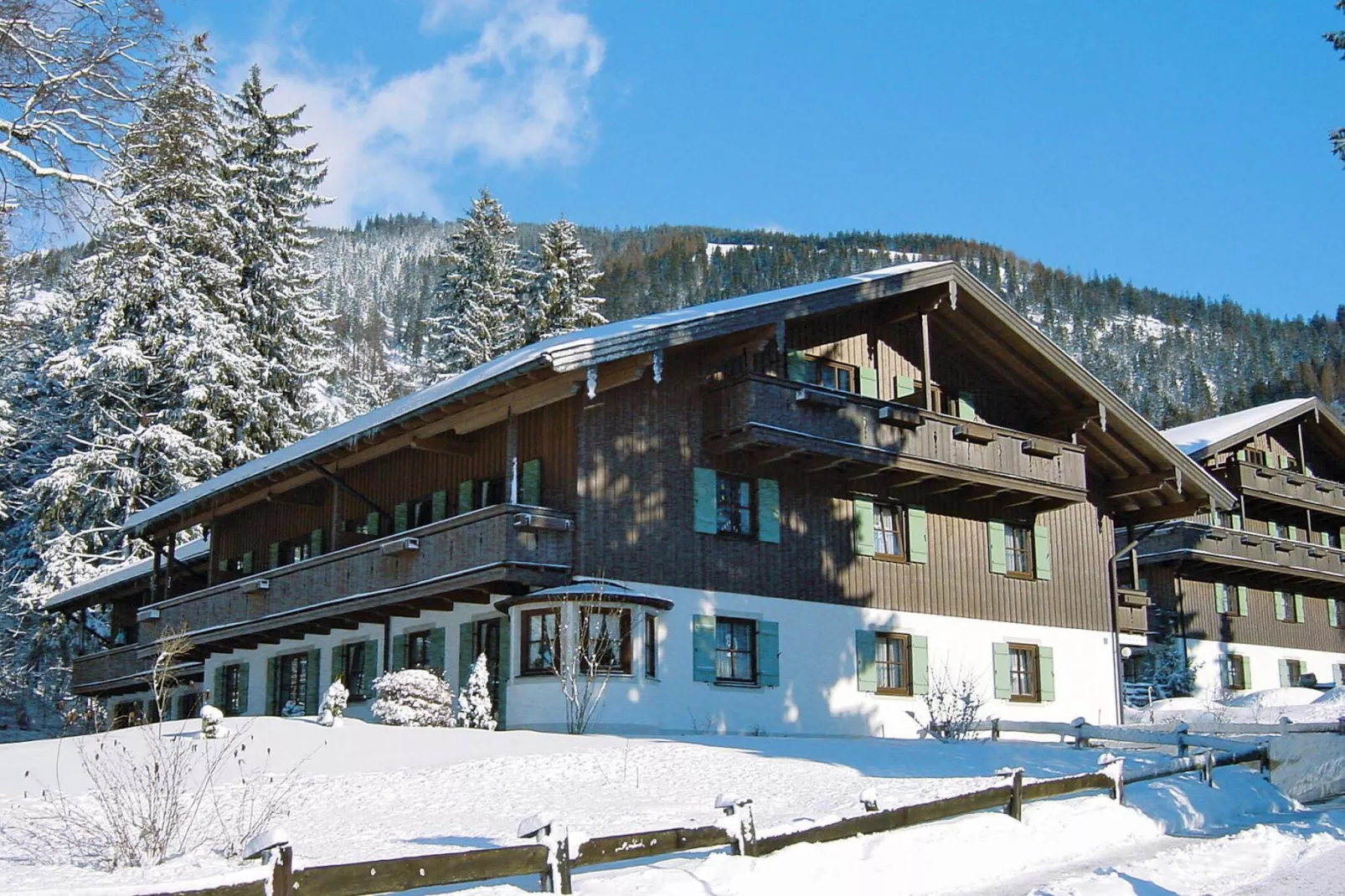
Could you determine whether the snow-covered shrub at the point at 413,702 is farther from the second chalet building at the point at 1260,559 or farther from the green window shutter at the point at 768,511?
the second chalet building at the point at 1260,559

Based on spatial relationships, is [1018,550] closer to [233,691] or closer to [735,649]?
[735,649]

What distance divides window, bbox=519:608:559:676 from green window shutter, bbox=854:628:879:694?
21.7 feet

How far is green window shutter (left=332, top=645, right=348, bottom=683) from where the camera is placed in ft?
92.3

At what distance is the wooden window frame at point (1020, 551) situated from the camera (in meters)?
29.4

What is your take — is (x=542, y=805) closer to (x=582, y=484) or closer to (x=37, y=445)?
(x=582, y=484)

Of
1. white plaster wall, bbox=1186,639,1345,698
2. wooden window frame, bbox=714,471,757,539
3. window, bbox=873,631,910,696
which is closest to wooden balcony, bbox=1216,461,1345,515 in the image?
white plaster wall, bbox=1186,639,1345,698

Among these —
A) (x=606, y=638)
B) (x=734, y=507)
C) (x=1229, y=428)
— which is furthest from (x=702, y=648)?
(x=1229, y=428)

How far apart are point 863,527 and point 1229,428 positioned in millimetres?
20499

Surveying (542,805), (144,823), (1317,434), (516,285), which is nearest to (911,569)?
(542,805)

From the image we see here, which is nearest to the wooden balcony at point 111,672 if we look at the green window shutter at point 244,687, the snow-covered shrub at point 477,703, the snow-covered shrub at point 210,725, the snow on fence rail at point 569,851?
the green window shutter at point 244,687

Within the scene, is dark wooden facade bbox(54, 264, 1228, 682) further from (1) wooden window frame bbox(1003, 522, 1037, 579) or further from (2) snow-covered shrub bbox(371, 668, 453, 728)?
(2) snow-covered shrub bbox(371, 668, 453, 728)

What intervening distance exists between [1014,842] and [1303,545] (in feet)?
111

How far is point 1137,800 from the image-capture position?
15.1 metres

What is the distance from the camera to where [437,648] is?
25.0 metres
